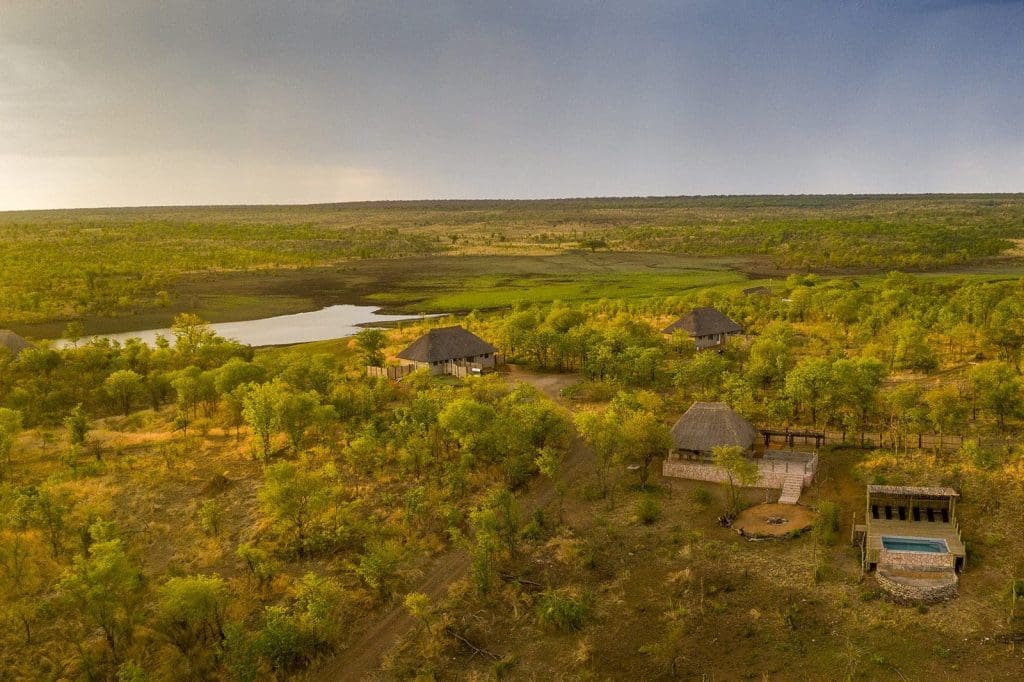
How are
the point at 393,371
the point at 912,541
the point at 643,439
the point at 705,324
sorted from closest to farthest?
the point at 912,541 → the point at 643,439 → the point at 393,371 → the point at 705,324

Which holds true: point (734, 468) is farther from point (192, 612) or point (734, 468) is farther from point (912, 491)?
point (192, 612)

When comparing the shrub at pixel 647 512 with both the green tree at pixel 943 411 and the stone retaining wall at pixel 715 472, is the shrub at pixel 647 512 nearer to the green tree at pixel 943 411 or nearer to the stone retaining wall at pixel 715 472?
the stone retaining wall at pixel 715 472

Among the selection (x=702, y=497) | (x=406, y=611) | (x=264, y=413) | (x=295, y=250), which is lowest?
(x=406, y=611)

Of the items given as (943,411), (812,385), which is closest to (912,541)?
(943,411)

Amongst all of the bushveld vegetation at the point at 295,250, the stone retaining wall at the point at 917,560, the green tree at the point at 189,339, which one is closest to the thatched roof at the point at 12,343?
the green tree at the point at 189,339

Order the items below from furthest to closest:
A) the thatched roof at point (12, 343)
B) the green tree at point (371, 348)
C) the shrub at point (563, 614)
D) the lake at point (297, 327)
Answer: the lake at point (297, 327) < the green tree at point (371, 348) < the thatched roof at point (12, 343) < the shrub at point (563, 614)

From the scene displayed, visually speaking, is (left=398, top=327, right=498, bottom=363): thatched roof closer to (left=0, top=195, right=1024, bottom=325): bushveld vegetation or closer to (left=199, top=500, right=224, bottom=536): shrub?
(left=199, top=500, right=224, bottom=536): shrub

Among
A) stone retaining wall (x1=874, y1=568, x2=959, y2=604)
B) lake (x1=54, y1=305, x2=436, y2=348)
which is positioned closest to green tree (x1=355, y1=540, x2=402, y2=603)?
stone retaining wall (x1=874, y1=568, x2=959, y2=604)

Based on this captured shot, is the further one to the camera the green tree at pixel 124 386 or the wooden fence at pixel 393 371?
the wooden fence at pixel 393 371

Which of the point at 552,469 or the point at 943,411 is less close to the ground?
the point at 943,411
